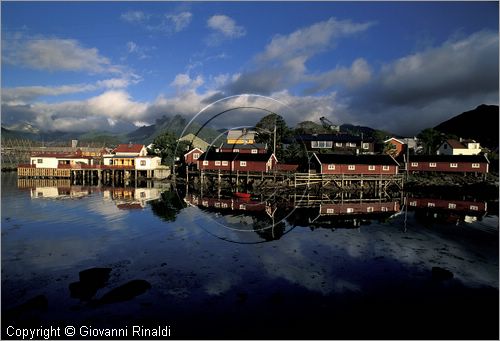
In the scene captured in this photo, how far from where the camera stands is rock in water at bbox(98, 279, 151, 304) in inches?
556

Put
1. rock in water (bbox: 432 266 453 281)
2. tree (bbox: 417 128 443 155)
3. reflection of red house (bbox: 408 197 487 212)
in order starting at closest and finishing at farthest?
rock in water (bbox: 432 266 453 281)
reflection of red house (bbox: 408 197 487 212)
tree (bbox: 417 128 443 155)

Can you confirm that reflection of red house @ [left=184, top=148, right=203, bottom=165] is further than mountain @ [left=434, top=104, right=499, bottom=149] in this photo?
No

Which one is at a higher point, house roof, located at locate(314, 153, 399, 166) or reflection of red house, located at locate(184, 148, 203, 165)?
reflection of red house, located at locate(184, 148, 203, 165)

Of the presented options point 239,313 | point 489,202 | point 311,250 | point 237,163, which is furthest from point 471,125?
point 239,313

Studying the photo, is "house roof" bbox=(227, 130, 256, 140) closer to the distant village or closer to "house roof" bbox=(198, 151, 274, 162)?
the distant village

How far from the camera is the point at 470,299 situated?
1502 cm

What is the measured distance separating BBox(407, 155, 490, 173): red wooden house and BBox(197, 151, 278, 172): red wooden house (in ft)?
85.6

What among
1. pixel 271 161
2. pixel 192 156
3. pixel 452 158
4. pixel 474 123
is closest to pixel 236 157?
pixel 271 161

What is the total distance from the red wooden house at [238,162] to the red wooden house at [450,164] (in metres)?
26.1

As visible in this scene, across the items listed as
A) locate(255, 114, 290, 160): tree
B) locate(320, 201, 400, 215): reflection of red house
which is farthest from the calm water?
locate(255, 114, 290, 160): tree

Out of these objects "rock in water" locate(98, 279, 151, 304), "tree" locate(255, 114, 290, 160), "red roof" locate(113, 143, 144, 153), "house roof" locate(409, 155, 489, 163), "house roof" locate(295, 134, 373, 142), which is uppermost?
"tree" locate(255, 114, 290, 160)

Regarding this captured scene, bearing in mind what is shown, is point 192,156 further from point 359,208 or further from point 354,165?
point 359,208

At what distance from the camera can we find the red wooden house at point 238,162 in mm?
53469

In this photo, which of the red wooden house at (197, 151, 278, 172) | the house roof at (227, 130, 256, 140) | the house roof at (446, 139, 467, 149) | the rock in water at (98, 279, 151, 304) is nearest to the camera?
the rock in water at (98, 279, 151, 304)
